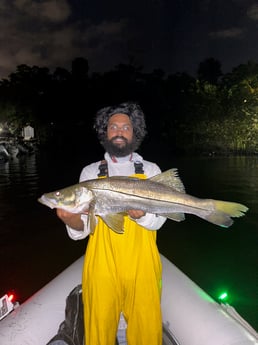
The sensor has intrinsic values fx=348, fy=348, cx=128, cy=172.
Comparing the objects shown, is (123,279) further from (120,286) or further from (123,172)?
(123,172)

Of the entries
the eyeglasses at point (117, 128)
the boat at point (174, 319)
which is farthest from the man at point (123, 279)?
the eyeglasses at point (117, 128)

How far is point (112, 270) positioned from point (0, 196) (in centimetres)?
1770

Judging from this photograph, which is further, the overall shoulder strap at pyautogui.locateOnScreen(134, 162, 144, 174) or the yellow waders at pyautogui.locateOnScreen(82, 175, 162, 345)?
the overall shoulder strap at pyautogui.locateOnScreen(134, 162, 144, 174)

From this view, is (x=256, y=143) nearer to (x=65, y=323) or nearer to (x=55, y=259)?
(x=55, y=259)

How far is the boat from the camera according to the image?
3508mm

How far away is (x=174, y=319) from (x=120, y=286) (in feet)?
3.47

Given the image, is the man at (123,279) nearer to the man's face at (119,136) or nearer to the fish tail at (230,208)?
the fish tail at (230,208)

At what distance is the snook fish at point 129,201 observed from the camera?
3.17 meters

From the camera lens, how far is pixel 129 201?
322cm

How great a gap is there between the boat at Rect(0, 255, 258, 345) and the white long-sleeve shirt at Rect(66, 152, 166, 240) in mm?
1152

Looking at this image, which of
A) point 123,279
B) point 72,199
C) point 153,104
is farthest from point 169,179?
point 153,104

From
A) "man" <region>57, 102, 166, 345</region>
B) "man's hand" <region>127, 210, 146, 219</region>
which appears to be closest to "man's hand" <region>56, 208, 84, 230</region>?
"man" <region>57, 102, 166, 345</region>

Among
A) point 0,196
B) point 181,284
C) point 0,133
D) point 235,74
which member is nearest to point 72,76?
point 0,133

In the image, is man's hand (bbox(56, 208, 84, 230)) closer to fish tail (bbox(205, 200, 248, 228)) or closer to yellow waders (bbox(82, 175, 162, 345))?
yellow waders (bbox(82, 175, 162, 345))
